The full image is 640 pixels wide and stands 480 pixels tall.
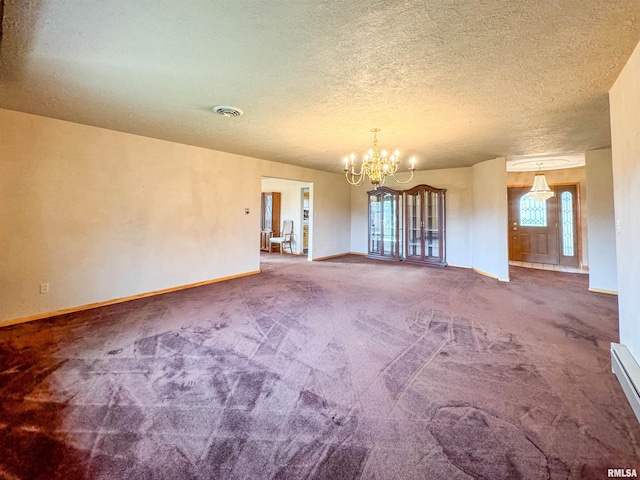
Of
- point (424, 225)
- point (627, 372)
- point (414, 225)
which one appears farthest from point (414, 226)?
point (627, 372)

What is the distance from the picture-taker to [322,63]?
2.11 meters

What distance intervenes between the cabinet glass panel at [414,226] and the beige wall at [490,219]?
1243mm

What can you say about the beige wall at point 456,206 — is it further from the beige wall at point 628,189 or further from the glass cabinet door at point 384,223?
the beige wall at point 628,189

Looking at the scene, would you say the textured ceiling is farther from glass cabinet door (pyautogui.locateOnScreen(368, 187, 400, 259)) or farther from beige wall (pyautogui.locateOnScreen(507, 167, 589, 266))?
glass cabinet door (pyautogui.locateOnScreen(368, 187, 400, 259))

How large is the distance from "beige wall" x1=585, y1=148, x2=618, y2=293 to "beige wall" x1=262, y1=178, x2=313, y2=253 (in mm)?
6243

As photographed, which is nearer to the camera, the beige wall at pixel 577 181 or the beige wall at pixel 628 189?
the beige wall at pixel 628 189

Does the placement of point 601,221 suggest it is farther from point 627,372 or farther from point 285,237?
point 285,237

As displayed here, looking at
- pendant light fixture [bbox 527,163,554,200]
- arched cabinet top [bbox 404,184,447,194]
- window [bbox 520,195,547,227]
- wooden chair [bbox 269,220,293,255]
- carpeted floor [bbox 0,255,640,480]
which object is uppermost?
arched cabinet top [bbox 404,184,447,194]

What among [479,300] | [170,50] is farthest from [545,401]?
[170,50]

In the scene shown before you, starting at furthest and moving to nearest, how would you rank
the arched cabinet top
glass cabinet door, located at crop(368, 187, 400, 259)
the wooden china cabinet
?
glass cabinet door, located at crop(368, 187, 400, 259) < the wooden china cabinet < the arched cabinet top

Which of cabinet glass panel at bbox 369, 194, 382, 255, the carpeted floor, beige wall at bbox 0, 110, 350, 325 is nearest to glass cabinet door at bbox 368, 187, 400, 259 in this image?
cabinet glass panel at bbox 369, 194, 382, 255

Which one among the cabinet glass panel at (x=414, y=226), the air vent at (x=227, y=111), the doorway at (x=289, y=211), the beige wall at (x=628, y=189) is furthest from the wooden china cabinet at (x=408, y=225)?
the air vent at (x=227, y=111)

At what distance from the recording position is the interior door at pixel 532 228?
6922 millimetres

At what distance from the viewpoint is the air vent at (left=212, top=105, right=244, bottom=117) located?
9.75ft
